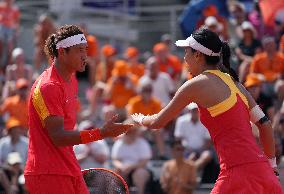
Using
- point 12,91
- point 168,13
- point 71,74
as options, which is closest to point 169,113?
point 71,74

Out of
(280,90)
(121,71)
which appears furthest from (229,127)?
(121,71)

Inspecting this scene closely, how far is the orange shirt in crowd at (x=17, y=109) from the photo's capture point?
13391mm

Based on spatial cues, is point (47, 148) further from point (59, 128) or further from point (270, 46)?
point (270, 46)

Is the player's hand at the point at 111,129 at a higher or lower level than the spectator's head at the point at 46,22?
higher

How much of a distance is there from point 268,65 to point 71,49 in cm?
721

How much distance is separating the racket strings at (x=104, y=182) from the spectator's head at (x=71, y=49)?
3.13 ft

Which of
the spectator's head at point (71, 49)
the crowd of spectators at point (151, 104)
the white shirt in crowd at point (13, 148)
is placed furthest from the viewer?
the white shirt in crowd at point (13, 148)

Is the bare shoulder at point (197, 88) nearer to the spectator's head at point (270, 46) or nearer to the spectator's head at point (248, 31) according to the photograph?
the spectator's head at point (270, 46)

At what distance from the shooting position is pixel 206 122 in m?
6.16

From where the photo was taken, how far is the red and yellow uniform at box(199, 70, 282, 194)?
605 cm

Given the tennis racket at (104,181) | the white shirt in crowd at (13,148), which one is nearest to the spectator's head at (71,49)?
the tennis racket at (104,181)

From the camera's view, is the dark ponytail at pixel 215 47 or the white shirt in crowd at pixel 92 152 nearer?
the dark ponytail at pixel 215 47

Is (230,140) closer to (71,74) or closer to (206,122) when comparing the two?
(206,122)

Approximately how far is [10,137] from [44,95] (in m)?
6.66
